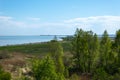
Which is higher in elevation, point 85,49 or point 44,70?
point 85,49

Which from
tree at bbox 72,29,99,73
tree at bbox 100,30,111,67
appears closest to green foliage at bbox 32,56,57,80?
tree at bbox 100,30,111,67

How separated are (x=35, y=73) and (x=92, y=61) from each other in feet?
107

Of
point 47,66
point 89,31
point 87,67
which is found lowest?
point 87,67

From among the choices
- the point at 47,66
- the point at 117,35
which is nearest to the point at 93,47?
the point at 117,35

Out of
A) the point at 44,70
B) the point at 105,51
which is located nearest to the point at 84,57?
the point at 105,51

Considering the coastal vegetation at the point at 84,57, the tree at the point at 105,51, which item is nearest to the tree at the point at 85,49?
the coastal vegetation at the point at 84,57

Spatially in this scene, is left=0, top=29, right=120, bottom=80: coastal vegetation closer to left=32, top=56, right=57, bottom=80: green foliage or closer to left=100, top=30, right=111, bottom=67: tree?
left=100, top=30, right=111, bottom=67: tree

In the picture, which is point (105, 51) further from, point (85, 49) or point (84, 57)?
point (84, 57)

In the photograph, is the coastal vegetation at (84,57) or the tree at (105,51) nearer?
the coastal vegetation at (84,57)

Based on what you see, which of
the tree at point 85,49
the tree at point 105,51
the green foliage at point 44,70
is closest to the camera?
the green foliage at point 44,70

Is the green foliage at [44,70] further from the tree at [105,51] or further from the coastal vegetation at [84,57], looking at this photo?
the tree at [105,51]

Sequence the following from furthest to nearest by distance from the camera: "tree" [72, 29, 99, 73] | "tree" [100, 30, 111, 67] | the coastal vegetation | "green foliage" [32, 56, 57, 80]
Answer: "tree" [72, 29, 99, 73] < "tree" [100, 30, 111, 67] < the coastal vegetation < "green foliage" [32, 56, 57, 80]

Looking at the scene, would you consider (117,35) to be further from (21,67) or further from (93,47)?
(21,67)

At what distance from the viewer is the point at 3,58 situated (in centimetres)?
Result: 6569
